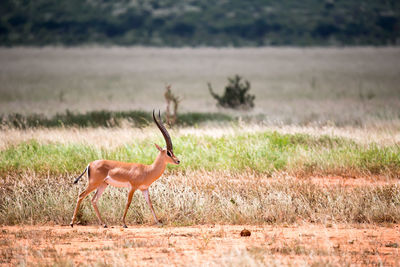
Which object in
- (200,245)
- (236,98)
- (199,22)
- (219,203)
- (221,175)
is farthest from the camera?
(199,22)

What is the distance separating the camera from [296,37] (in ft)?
353

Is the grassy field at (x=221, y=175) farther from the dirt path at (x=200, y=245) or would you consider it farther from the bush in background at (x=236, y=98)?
the bush in background at (x=236, y=98)

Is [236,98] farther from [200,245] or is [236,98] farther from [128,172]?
[200,245]

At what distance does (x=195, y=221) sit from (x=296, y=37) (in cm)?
10038

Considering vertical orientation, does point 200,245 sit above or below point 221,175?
above

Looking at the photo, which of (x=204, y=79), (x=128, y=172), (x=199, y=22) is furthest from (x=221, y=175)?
(x=199, y=22)

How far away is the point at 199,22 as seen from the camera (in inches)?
4525

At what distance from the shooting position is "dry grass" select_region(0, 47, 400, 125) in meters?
32.9

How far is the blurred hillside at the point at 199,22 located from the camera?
4190 inches

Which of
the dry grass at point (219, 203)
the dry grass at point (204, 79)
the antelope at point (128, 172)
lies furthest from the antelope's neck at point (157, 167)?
the dry grass at point (204, 79)

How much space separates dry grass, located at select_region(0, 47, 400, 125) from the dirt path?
34.2 feet

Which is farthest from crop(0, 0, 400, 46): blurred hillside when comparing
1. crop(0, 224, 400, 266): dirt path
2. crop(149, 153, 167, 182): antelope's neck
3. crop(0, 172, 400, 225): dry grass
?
crop(149, 153, 167, 182): antelope's neck

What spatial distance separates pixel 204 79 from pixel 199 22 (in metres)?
55.3

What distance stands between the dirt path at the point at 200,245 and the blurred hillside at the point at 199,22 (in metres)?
95.8
